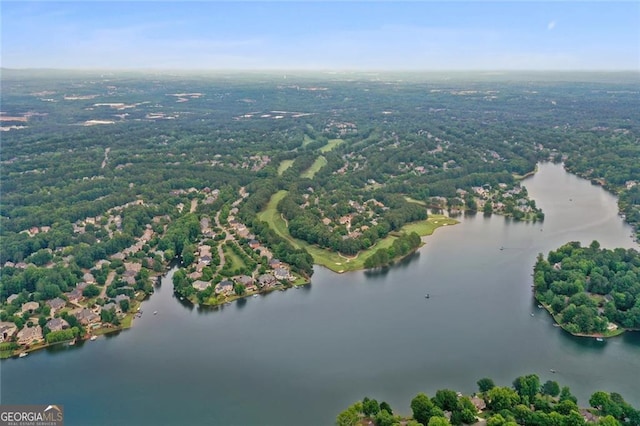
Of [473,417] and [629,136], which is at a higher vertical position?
[629,136]

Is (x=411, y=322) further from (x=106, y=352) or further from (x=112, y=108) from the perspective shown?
(x=112, y=108)

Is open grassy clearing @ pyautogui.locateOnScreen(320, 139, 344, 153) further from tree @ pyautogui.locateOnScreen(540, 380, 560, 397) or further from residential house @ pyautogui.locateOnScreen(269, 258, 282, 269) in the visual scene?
tree @ pyautogui.locateOnScreen(540, 380, 560, 397)

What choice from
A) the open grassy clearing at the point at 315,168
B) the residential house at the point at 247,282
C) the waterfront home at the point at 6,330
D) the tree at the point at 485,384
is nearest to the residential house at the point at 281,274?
the residential house at the point at 247,282

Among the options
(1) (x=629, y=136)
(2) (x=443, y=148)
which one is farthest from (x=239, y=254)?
(1) (x=629, y=136)

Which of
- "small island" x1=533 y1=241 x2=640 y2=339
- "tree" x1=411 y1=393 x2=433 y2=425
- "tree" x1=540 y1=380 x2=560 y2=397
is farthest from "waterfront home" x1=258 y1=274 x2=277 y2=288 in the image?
"tree" x1=540 y1=380 x2=560 y2=397

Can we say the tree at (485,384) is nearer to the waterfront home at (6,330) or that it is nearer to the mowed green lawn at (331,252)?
the mowed green lawn at (331,252)

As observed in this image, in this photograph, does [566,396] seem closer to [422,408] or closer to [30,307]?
[422,408]

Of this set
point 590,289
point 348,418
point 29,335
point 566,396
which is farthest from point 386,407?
point 29,335
